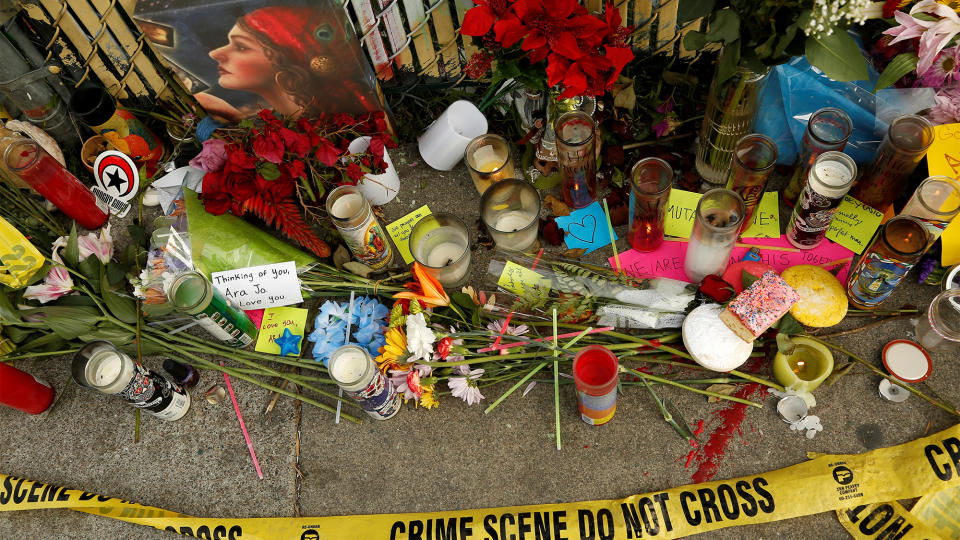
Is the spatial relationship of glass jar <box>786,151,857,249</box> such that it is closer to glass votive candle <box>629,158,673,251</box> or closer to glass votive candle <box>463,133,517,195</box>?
glass votive candle <box>629,158,673,251</box>

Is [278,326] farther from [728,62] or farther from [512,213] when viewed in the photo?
[728,62]

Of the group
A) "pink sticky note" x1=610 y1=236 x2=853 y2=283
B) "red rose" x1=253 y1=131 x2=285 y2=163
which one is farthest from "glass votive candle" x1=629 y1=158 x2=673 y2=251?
"red rose" x1=253 y1=131 x2=285 y2=163

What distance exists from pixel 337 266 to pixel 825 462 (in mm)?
1428

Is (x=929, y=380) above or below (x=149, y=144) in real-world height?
below

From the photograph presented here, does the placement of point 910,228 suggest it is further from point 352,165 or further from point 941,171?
point 352,165

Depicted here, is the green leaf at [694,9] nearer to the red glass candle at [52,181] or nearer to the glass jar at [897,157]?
the glass jar at [897,157]

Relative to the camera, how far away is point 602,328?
5.61 feet

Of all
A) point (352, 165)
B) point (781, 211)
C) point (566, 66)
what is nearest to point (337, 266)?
point (352, 165)

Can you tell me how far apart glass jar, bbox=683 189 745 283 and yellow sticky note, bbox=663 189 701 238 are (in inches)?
6.7

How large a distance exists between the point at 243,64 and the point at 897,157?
1.80 metres

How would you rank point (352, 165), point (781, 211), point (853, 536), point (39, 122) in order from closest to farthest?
1. point (853, 536)
2. point (352, 165)
3. point (781, 211)
4. point (39, 122)

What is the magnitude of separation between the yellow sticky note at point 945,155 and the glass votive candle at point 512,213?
103cm

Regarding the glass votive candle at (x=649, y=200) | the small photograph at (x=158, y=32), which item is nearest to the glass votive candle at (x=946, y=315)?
the glass votive candle at (x=649, y=200)

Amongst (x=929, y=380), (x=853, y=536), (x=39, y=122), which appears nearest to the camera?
(x=853, y=536)
